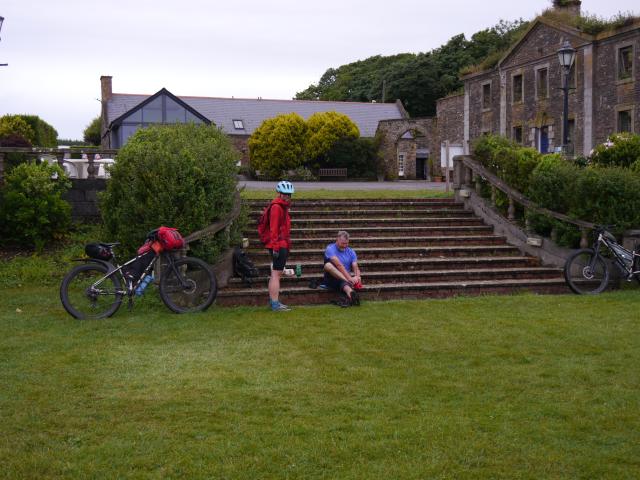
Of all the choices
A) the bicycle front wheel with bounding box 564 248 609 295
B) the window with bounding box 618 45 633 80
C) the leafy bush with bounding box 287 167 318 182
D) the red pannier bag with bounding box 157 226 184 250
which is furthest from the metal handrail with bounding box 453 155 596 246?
the leafy bush with bounding box 287 167 318 182

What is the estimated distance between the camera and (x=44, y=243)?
1470 cm

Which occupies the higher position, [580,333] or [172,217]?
[172,217]

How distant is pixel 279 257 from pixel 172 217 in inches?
73.1

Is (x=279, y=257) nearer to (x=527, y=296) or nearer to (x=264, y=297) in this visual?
(x=264, y=297)

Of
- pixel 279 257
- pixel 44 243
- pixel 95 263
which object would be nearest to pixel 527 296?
pixel 279 257

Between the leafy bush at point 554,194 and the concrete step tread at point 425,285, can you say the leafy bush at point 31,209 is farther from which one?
the leafy bush at point 554,194

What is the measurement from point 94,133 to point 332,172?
38.8 m

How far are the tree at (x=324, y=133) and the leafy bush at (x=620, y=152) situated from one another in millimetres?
39278

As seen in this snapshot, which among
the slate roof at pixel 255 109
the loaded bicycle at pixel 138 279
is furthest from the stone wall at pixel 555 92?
the loaded bicycle at pixel 138 279

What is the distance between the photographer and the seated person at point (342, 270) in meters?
10.6

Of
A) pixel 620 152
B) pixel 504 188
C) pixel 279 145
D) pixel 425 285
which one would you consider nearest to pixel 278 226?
pixel 425 285

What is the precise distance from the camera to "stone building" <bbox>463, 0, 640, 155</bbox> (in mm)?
33344

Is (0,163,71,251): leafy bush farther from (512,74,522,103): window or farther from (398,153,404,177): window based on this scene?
(398,153,404,177): window

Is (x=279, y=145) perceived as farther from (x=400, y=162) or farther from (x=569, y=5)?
(x=569, y=5)
